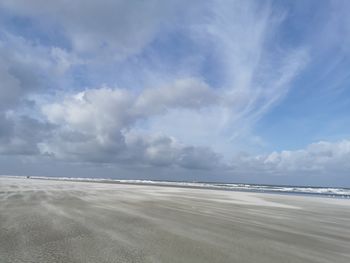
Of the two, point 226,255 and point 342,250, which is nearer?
point 226,255

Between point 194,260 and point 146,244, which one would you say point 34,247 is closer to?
point 146,244

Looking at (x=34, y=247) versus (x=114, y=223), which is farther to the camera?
(x=114, y=223)

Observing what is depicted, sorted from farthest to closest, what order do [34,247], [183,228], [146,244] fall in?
[183,228]
[146,244]
[34,247]

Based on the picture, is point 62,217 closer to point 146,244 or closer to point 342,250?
point 146,244

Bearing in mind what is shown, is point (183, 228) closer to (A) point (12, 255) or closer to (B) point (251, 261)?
(B) point (251, 261)

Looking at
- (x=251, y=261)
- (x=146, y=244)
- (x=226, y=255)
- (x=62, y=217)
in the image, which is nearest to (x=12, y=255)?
(x=146, y=244)

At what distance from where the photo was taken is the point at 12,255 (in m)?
7.96

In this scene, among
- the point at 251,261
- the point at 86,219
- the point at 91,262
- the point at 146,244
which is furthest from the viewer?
the point at 86,219

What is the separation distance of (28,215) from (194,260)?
1049 cm

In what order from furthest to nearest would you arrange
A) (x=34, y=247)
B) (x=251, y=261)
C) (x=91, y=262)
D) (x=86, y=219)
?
(x=86, y=219)
(x=34, y=247)
(x=251, y=261)
(x=91, y=262)

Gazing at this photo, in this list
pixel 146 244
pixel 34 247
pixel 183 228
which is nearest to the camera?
pixel 34 247

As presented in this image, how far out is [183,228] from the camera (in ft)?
43.0

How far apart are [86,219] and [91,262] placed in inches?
289

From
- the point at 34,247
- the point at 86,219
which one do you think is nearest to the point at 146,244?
the point at 34,247
